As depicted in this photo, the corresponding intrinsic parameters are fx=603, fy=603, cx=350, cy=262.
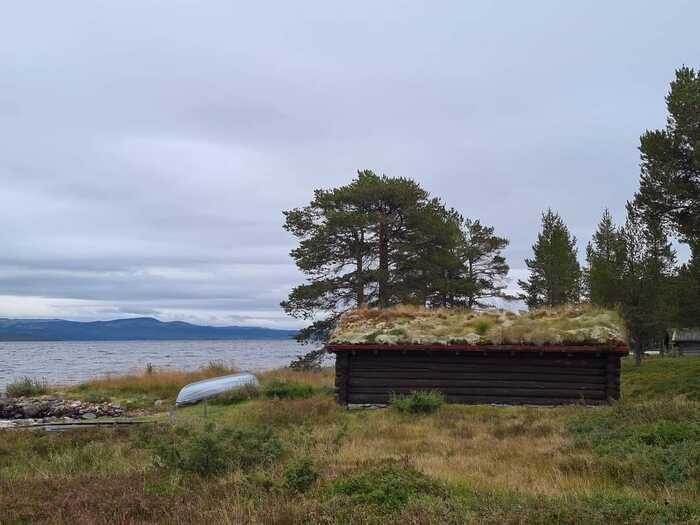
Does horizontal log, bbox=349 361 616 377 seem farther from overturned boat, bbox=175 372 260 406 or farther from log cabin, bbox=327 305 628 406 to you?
overturned boat, bbox=175 372 260 406

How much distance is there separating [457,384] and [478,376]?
67cm

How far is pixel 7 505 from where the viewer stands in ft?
22.8

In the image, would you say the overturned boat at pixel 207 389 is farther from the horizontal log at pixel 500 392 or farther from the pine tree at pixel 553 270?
the pine tree at pixel 553 270

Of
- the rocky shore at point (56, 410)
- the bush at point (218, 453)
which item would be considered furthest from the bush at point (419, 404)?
the rocky shore at point (56, 410)

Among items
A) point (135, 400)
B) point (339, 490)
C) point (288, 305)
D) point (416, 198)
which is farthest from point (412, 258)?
point (339, 490)

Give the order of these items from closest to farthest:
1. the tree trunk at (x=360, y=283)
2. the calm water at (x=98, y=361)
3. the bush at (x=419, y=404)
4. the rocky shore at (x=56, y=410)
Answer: the bush at (x=419, y=404) → the rocky shore at (x=56, y=410) → the tree trunk at (x=360, y=283) → the calm water at (x=98, y=361)

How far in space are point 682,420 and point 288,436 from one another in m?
7.70

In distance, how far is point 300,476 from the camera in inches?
292

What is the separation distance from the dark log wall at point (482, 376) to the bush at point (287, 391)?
2514 millimetres

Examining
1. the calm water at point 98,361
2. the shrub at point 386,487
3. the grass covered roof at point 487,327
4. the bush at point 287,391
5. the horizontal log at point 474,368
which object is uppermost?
the grass covered roof at point 487,327

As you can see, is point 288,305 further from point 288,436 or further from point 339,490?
point 339,490

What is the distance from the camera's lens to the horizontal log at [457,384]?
17.6 metres

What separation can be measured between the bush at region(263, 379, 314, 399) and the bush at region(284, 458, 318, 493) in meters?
12.9

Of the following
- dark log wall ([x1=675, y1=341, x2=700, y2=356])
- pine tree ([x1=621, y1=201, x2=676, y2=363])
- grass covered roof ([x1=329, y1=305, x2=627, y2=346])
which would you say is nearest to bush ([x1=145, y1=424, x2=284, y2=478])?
→ grass covered roof ([x1=329, y1=305, x2=627, y2=346])
